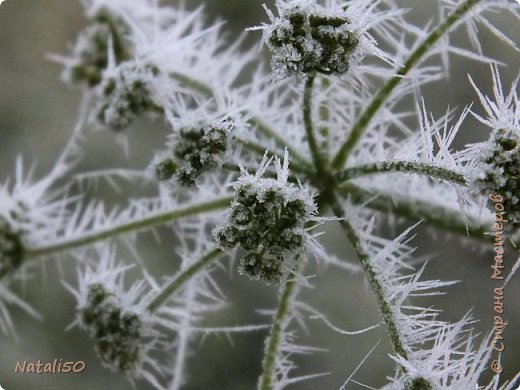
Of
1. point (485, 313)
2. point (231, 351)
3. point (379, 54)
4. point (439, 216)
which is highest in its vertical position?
point (379, 54)

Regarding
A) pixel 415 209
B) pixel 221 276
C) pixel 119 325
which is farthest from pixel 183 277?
pixel 221 276

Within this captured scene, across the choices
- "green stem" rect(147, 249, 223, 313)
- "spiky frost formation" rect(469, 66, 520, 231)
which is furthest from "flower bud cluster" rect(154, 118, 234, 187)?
"spiky frost formation" rect(469, 66, 520, 231)

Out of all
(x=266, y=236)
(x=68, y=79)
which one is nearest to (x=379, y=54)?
(x=266, y=236)

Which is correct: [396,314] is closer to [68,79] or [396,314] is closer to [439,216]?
[439,216]

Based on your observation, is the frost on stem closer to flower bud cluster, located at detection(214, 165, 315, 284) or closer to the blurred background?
flower bud cluster, located at detection(214, 165, 315, 284)

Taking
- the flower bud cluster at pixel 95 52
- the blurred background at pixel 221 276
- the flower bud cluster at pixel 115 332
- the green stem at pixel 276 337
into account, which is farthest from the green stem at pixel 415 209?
the flower bud cluster at pixel 95 52

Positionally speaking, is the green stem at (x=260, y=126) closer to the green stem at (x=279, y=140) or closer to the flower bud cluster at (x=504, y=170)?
the green stem at (x=279, y=140)
